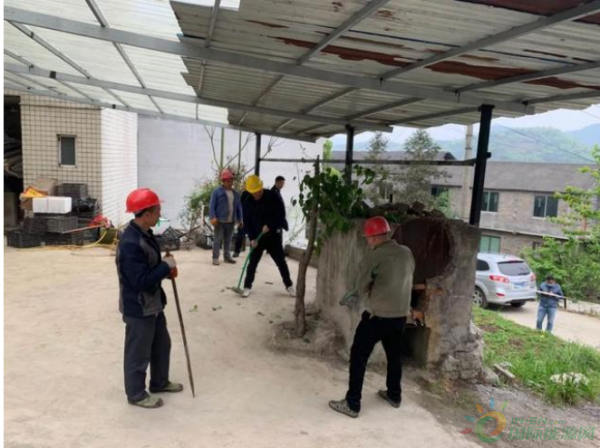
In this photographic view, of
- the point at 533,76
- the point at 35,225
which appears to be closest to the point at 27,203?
the point at 35,225

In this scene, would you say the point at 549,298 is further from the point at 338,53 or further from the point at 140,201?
the point at 140,201

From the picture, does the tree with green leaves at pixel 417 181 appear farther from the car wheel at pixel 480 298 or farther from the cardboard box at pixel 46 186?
the cardboard box at pixel 46 186

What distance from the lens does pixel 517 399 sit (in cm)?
450

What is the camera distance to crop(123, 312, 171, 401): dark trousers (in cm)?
343

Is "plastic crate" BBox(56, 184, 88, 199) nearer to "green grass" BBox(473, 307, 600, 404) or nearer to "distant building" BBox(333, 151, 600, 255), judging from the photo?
"green grass" BBox(473, 307, 600, 404)

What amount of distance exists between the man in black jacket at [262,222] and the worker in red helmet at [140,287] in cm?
288

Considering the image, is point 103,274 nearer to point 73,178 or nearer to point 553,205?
point 73,178

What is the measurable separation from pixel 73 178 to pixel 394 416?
870cm

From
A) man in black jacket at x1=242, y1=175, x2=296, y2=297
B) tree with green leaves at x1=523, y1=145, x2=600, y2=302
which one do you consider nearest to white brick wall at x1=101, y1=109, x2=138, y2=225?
man in black jacket at x1=242, y1=175, x2=296, y2=297

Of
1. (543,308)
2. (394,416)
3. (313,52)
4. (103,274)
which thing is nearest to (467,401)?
(394,416)

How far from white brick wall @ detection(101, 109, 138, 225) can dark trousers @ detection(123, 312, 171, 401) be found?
24.2 feet

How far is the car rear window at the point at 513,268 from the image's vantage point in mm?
13961

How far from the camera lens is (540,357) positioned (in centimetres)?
738

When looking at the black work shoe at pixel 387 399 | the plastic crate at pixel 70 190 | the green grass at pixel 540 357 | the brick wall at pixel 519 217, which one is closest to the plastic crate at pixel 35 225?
the plastic crate at pixel 70 190
